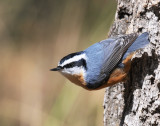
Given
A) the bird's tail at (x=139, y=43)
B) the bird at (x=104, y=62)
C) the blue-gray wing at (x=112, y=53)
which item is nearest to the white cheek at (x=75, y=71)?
the bird at (x=104, y=62)

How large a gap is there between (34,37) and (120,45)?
3.10 metres

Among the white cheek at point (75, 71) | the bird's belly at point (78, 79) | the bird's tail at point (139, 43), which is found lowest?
the bird's belly at point (78, 79)

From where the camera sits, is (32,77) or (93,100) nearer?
(93,100)

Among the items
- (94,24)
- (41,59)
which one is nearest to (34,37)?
(41,59)

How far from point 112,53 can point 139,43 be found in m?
0.26

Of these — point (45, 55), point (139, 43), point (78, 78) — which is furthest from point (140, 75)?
point (45, 55)

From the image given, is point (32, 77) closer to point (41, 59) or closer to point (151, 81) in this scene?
point (41, 59)

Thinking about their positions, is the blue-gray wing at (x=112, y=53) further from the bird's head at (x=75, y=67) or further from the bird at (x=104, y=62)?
the bird's head at (x=75, y=67)

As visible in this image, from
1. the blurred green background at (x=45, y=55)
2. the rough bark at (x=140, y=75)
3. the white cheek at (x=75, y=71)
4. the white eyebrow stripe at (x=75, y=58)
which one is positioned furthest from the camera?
the blurred green background at (x=45, y=55)

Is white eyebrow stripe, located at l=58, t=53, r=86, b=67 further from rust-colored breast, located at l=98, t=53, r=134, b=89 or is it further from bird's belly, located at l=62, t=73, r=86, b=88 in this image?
rust-colored breast, located at l=98, t=53, r=134, b=89

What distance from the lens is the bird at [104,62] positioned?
11.5 ft

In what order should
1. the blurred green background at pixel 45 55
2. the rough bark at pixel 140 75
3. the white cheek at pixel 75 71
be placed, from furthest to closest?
the blurred green background at pixel 45 55 → the white cheek at pixel 75 71 → the rough bark at pixel 140 75

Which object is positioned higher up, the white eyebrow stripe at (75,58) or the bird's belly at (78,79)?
the white eyebrow stripe at (75,58)

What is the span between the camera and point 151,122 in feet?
11.0
